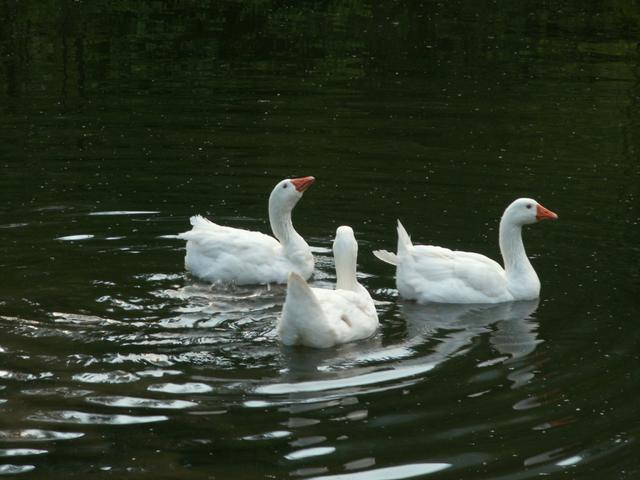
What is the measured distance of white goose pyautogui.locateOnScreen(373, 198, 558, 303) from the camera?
11.9 metres

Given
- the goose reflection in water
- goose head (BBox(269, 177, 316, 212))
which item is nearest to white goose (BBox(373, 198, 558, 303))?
the goose reflection in water

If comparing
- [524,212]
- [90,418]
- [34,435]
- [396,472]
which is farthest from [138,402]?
[524,212]

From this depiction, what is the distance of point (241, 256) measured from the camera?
40.7 ft

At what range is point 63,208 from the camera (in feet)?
46.7

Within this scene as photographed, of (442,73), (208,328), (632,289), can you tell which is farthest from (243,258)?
(442,73)

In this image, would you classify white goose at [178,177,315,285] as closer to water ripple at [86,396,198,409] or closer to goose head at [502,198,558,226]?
goose head at [502,198,558,226]

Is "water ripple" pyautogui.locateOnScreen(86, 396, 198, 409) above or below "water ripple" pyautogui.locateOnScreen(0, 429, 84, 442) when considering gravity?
above

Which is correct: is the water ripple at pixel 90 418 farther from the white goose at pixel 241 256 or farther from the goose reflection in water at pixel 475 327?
the white goose at pixel 241 256

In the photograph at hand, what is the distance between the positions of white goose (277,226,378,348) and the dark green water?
0.14m

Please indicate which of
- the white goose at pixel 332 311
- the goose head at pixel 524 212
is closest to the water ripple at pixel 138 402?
the white goose at pixel 332 311

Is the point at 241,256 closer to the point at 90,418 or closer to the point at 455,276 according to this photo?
the point at 455,276

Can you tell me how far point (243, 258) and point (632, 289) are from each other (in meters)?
3.81

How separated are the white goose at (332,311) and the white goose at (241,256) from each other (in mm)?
1354

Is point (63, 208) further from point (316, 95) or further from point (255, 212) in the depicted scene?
point (316, 95)
